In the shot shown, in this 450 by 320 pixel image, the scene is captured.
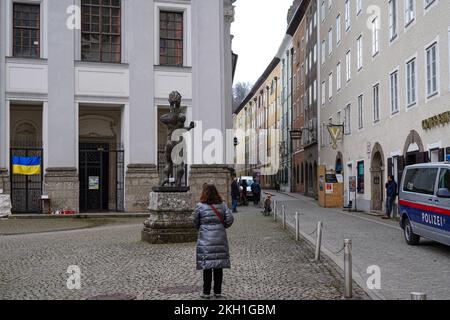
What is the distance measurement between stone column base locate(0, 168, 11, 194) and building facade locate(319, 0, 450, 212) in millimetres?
15419

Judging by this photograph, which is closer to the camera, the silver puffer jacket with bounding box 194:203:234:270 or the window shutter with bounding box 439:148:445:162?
the silver puffer jacket with bounding box 194:203:234:270

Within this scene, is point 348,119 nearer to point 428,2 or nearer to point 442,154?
point 428,2

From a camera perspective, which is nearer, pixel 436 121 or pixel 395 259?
pixel 395 259

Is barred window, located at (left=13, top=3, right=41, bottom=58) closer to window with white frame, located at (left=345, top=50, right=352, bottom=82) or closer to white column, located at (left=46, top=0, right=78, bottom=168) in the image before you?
white column, located at (left=46, top=0, right=78, bottom=168)

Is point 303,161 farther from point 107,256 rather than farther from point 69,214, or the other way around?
point 107,256

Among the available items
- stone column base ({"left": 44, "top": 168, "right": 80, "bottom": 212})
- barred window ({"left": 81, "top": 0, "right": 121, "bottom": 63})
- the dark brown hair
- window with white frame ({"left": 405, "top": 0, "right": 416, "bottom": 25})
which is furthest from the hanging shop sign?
stone column base ({"left": 44, "top": 168, "right": 80, "bottom": 212})

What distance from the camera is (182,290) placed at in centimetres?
839

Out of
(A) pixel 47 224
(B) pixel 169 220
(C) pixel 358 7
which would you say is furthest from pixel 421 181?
(C) pixel 358 7

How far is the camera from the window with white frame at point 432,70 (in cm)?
1845

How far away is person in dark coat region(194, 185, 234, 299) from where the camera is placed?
7.66 meters

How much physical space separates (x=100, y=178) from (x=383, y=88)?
13.2 meters

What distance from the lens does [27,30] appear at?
24.8 metres

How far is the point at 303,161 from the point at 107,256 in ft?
133
